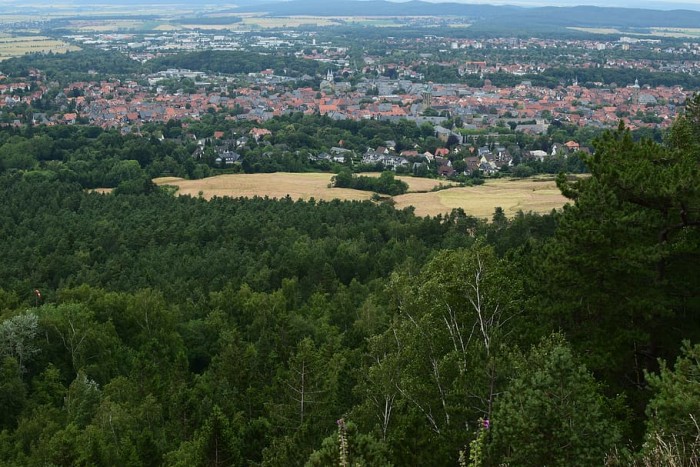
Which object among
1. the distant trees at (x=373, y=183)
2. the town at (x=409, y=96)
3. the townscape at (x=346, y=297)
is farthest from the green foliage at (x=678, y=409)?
the town at (x=409, y=96)

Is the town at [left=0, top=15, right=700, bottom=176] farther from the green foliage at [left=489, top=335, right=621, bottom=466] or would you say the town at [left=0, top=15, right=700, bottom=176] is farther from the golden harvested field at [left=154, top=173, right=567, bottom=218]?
the green foliage at [left=489, top=335, right=621, bottom=466]

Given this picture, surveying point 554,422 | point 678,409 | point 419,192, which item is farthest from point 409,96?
point 678,409

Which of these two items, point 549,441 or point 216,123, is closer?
point 549,441

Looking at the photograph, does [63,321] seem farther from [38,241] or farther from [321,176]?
[321,176]

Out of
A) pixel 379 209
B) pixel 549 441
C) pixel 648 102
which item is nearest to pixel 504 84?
pixel 648 102

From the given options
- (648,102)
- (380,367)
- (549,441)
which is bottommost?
(648,102)

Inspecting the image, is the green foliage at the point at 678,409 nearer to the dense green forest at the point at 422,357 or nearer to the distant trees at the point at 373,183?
the dense green forest at the point at 422,357

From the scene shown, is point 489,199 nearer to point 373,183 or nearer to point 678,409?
point 373,183
